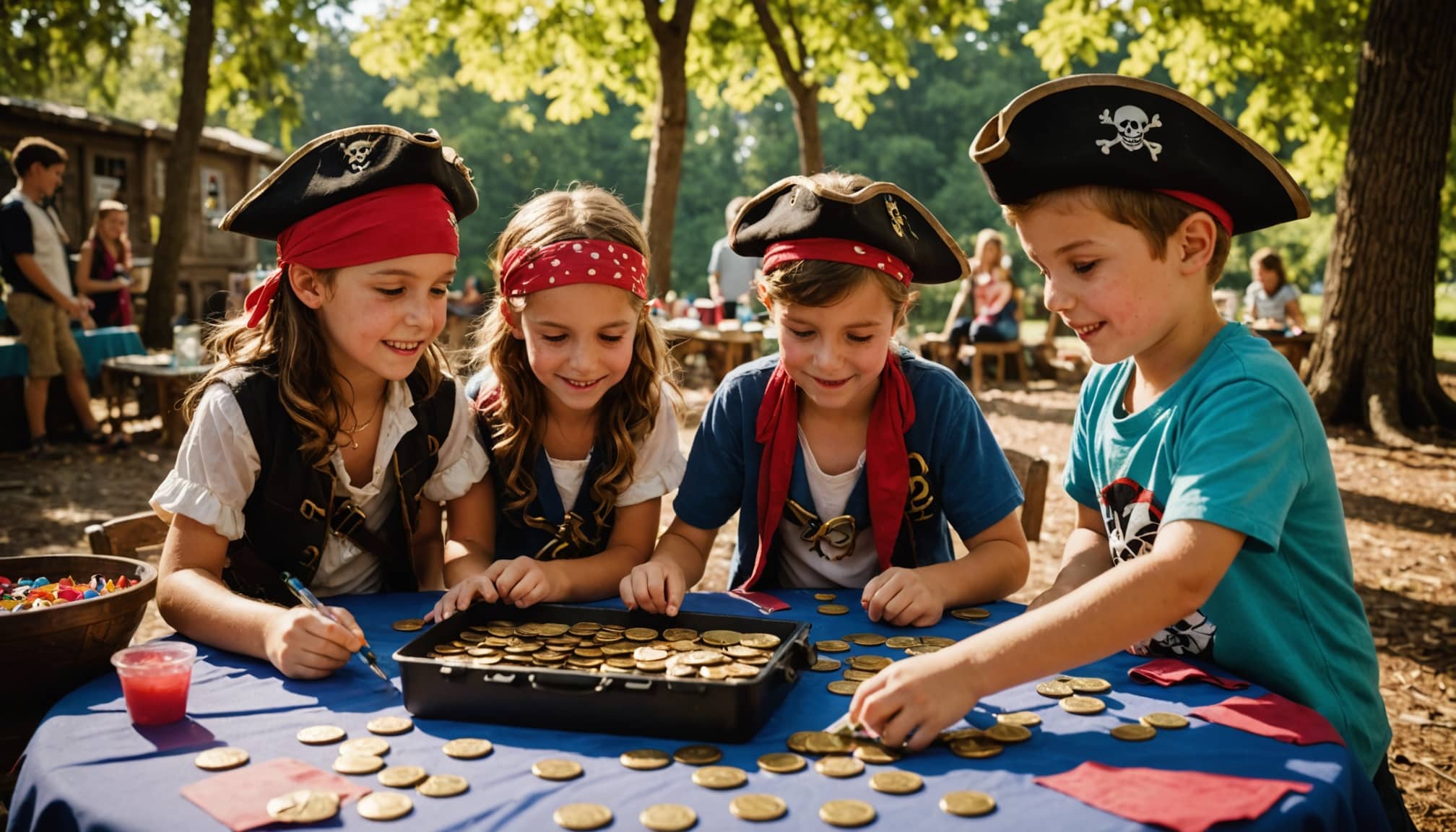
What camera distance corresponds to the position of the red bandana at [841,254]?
2.51 meters

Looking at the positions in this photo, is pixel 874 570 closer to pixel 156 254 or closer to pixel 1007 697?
pixel 1007 697

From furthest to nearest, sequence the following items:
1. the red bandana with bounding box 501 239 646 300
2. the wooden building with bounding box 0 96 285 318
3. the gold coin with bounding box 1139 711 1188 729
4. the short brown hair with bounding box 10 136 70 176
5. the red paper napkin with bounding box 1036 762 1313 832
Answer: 1. the wooden building with bounding box 0 96 285 318
2. the short brown hair with bounding box 10 136 70 176
3. the red bandana with bounding box 501 239 646 300
4. the gold coin with bounding box 1139 711 1188 729
5. the red paper napkin with bounding box 1036 762 1313 832

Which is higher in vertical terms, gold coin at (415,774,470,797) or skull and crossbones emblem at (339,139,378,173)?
skull and crossbones emblem at (339,139,378,173)

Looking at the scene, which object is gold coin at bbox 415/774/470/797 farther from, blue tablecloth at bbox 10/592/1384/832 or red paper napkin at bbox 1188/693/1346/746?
red paper napkin at bbox 1188/693/1346/746

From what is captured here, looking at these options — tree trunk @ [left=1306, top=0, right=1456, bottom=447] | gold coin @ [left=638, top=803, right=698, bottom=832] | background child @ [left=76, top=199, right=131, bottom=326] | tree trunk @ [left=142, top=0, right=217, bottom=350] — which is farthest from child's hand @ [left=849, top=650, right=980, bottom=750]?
tree trunk @ [left=142, top=0, right=217, bottom=350]

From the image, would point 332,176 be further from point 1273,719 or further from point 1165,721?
point 1273,719

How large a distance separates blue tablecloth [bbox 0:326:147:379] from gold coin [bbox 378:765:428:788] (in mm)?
9093

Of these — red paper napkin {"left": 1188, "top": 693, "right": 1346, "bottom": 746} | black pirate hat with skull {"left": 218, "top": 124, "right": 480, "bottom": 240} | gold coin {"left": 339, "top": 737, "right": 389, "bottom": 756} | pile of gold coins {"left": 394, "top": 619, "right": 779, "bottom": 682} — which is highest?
black pirate hat with skull {"left": 218, "top": 124, "right": 480, "bottom": 240}

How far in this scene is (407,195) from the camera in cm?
245

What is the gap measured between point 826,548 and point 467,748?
4.52ft

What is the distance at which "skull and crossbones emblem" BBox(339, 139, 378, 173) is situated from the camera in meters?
2.39

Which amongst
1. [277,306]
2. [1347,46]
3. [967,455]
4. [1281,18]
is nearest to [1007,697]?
[967,455]

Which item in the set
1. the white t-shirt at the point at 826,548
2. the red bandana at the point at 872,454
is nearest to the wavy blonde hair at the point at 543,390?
the red bandana at the point at 872,454

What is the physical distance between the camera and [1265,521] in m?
1.78
